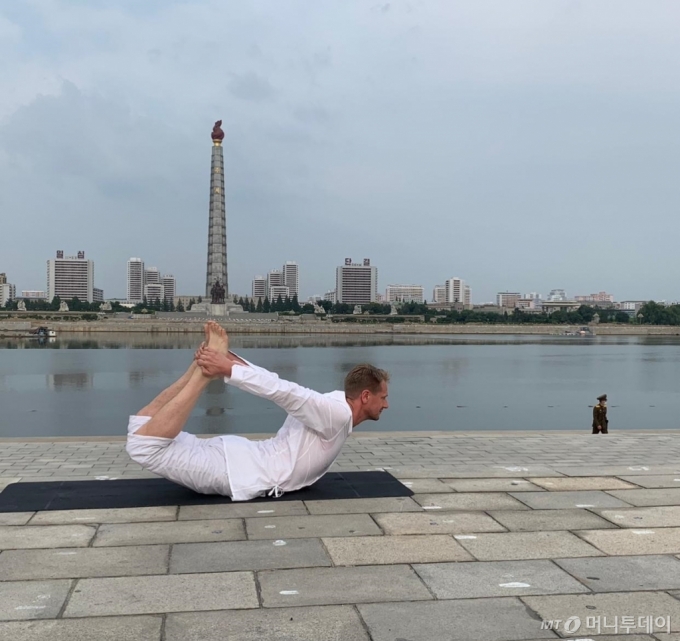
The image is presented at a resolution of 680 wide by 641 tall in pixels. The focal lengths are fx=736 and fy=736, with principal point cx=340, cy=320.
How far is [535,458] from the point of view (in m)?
6.50

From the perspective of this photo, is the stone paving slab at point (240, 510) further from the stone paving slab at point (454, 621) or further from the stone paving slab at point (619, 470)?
the stone paving slab at point (619, 470)

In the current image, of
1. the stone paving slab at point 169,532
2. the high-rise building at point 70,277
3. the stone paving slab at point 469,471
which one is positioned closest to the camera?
the stone paving slab at point 169,532

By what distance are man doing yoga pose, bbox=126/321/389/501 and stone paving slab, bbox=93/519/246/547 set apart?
383 mm

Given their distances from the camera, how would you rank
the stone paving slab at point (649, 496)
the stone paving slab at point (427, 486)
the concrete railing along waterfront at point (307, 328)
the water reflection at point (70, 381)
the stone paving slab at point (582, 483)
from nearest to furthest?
the stone paving slab at point (649, 496), the stone paving slab at point (427, 486), the stone paving slab at point (582, 483), the water reflection at point (70, 381), the concrete railing along waterfront at point (307, 328)

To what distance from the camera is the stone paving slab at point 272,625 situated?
2523 millimetres

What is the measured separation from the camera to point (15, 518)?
412cm

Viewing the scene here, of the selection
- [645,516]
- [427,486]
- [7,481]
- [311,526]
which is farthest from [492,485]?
[7,481]

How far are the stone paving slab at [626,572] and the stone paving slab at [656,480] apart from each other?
183 centimetres

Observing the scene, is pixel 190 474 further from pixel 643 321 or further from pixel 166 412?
pixel 643 321

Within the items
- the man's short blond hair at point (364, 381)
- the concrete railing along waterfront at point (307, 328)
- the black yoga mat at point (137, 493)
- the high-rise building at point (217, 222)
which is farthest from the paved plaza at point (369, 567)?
the high-rise building at point (217, 222)

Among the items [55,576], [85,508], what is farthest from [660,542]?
[85,508]

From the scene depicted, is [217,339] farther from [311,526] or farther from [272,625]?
[272,625]

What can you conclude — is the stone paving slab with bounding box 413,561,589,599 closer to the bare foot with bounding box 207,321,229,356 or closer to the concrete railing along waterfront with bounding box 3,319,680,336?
the bare foot with bounding box 207,321,229,356

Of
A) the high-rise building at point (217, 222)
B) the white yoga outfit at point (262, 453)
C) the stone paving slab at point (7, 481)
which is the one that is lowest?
the stone paving slab at point (7, 481)
